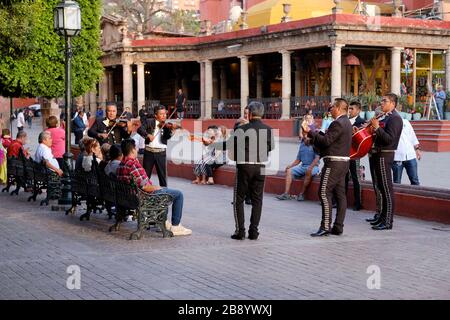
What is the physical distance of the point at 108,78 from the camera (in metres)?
45.1

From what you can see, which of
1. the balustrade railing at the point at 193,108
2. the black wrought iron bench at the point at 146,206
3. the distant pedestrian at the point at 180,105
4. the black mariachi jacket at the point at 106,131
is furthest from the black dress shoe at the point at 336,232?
the balustrade railing at the point at 193,108

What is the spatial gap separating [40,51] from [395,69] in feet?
49.5

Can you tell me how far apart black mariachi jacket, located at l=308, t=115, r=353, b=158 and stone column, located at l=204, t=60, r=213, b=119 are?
91.1ft

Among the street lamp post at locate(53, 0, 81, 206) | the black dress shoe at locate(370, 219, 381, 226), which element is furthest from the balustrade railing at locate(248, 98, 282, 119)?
the black dress shoe at locate(370, 219, 381, 226)

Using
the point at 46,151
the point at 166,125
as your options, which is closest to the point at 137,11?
the point at 46,151

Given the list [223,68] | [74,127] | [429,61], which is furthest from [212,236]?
[223,68]

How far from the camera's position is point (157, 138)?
1265 centimetres

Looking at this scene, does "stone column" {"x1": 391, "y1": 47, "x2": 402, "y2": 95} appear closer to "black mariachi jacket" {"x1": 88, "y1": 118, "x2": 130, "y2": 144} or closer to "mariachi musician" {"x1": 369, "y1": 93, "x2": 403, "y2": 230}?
"black mariachi jacket" {"x1": 88, "y1": 118, "x2": 130, "y2": 144}

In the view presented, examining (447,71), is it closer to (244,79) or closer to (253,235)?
(244,79)

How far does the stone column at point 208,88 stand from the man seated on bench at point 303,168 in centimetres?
2341

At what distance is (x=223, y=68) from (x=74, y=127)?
17.9 metres

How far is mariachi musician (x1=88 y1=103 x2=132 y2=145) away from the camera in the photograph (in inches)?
580
